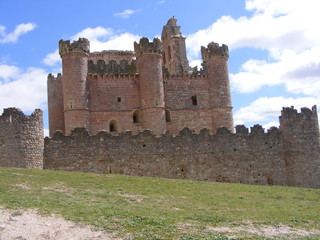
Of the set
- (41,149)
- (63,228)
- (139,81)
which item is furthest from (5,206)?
(139,81)

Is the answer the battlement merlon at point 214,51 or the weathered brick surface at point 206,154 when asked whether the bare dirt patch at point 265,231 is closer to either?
the weathered brick surface at point 206,154

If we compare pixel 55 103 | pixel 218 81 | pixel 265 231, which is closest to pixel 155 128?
pixel 218 81

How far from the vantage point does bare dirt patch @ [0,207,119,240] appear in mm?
12922

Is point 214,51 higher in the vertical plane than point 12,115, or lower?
higher

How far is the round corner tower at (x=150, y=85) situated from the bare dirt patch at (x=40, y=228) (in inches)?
986

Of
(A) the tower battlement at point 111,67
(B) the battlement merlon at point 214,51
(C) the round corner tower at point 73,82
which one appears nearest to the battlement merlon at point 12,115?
(C) the round corner tower at point 73,82

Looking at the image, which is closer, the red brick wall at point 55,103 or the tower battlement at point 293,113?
the tower battlement at point 293,113

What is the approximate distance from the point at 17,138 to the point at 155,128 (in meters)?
15.9

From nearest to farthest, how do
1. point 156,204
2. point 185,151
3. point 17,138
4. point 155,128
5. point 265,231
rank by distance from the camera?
point 265,231 < point 156,204 < point 17,138 < point 185,151 < point 155,128

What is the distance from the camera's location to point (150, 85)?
39.5 meters

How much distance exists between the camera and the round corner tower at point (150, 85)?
39281 millimetres

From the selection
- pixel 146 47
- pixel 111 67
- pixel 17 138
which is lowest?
pixel 17 138

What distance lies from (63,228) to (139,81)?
89.2 feet

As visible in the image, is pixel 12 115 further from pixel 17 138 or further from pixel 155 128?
pixel 155 128
